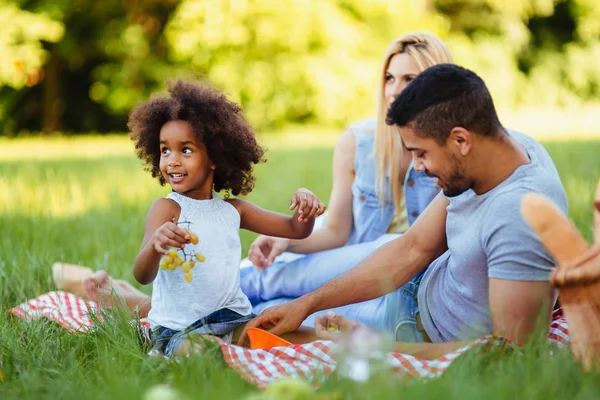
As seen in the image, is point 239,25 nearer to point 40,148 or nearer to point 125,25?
point 125,25

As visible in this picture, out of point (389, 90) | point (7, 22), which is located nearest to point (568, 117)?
point (7, 22)

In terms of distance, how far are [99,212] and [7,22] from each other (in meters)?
11.2

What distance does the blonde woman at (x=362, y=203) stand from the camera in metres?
3.60

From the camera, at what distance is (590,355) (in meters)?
2.11

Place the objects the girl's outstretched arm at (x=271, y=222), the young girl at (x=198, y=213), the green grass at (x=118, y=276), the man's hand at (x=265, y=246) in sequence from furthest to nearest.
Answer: the man's hand at (x=265, y=246), the girl's outstretched arm at (x=271, y=222), the young girl at (x=198, y=213), the green grass at (x=118, y=276)

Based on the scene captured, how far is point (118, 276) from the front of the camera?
4.16m

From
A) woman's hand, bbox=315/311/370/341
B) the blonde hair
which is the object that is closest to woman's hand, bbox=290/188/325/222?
woman's hand, bbox=315/311/370/341

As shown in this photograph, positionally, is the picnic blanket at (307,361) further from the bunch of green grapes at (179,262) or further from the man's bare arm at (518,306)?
the bunch of green grapes at (179,262)

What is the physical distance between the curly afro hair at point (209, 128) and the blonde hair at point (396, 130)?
2.94ft

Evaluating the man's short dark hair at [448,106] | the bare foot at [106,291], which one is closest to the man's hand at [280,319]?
the man's short dark hair at [448,106]

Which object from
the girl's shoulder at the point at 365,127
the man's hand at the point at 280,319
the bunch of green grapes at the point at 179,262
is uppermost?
the girl's shoulder at the point at 365,127

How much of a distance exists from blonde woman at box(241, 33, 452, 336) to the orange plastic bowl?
0.79 meters

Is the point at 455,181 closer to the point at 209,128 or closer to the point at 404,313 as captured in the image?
the point at 404,313

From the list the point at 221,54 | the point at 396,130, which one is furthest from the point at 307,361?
the point at 221,54
